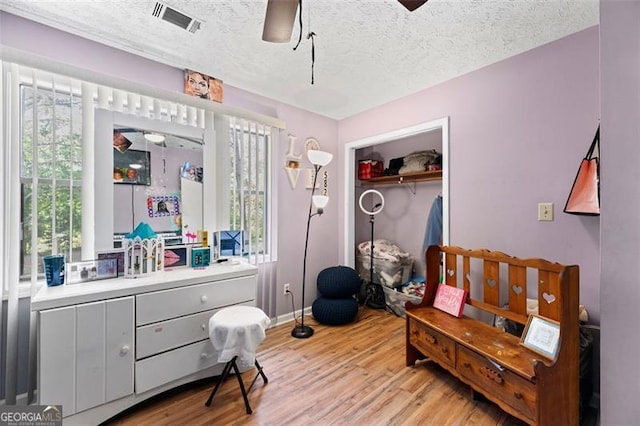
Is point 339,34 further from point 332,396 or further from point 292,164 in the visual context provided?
point 332,396

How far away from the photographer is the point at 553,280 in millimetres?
1663

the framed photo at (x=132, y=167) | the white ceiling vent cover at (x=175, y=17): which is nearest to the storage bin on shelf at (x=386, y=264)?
the framed photo at (x=132, y=167)

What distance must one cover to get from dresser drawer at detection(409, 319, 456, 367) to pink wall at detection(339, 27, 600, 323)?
893 millimetres

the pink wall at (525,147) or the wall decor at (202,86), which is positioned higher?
the wall decor at (202,86)

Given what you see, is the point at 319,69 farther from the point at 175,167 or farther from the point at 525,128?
the point at 525,128

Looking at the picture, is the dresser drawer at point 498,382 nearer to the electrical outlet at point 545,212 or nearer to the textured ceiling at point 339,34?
the electrical outlet at point 545,212

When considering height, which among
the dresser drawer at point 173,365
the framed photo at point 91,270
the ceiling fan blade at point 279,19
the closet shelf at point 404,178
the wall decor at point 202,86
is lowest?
the dresser drawer at point 173,365

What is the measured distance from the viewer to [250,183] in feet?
9.11

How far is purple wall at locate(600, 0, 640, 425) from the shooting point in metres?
0.65

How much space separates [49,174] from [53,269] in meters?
0.63

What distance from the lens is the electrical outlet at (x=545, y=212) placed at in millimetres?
2027

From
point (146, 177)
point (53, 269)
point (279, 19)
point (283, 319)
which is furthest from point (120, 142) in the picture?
point (283, 319)

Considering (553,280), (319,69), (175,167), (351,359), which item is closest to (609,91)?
(553,280)

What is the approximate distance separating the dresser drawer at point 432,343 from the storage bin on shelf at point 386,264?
118cm
